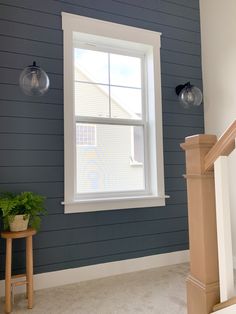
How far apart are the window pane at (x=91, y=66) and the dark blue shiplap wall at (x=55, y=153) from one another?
0.25 m

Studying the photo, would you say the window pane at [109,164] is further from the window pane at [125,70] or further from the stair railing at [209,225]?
the stair railing at [209,225]

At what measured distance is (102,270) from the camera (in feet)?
8.73

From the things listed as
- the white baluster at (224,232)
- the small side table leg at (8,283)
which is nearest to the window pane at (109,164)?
the small side table leg at (8,283)

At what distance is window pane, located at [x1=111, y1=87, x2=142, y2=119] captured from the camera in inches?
117

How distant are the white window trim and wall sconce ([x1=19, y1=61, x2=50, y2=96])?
0.36 m

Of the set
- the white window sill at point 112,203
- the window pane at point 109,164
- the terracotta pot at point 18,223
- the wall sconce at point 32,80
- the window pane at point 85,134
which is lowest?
the terracotta pot at point 18,223

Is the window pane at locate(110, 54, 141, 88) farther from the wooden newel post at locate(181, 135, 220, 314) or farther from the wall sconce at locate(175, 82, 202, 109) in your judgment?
the wooden newel post at locate(181, 135, 220, 314)

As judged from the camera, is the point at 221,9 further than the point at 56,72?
Yes

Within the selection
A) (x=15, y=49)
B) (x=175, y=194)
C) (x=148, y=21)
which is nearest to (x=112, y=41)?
(x=148, y=21)

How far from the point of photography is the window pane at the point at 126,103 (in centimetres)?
296

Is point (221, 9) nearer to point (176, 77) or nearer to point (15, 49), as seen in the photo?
point (176, 77)

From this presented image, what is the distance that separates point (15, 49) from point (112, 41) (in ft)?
3.37

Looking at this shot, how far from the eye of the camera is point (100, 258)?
2.68 meters

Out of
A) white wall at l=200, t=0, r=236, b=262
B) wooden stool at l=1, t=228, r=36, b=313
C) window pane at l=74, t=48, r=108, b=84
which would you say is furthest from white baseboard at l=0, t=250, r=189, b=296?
window pane at l=74, t=48, r=108, b=84
